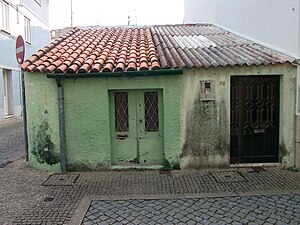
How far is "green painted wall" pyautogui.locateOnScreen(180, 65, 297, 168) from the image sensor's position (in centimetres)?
675

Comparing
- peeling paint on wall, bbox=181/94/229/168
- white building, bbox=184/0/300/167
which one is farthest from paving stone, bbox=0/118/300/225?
white building, bbox=184/0/300/167

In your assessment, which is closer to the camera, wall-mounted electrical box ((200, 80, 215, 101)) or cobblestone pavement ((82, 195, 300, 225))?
cobblestone pavement ((82, 195, 300, 225))

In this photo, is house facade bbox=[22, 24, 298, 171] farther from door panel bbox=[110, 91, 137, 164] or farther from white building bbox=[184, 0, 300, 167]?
white building bbox=[184, 0, 300, 167]

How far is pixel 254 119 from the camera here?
7078 millimetres

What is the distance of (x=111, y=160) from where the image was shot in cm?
703

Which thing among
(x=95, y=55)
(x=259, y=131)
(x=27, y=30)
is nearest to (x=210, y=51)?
(x=259, y=131)

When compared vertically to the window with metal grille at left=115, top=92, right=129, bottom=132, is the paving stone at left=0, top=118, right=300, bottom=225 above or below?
below

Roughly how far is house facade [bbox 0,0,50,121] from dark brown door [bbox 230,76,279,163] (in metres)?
11.9

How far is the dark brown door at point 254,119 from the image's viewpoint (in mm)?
7008

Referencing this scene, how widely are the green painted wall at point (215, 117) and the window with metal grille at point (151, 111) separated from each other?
2.15 feet

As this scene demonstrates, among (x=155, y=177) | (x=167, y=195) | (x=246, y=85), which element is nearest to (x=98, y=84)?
(x=155, y=177)

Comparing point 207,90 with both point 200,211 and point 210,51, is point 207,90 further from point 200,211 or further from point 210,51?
point 200,211

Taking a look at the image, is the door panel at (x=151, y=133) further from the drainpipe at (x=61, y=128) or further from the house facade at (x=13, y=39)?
the house facade at (x=13, y=39)

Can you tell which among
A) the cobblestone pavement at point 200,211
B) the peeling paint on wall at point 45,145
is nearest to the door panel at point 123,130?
the peeling paint on wall at point 45,145
